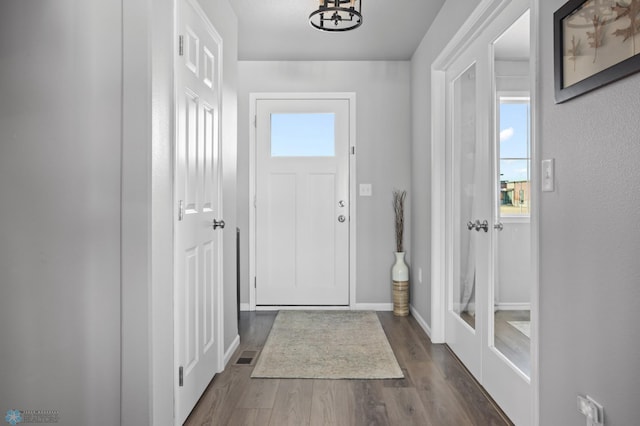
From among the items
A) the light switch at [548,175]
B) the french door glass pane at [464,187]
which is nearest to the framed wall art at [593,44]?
the light switch at [548,175]

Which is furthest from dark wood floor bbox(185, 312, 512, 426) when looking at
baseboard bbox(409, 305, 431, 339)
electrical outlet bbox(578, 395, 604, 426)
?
electrical outlet bbox(578, 395, 604, 426)

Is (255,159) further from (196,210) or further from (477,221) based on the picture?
(477,221)

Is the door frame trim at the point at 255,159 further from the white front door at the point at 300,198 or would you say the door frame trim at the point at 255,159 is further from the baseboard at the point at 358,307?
the baseboard at the point at 358,307

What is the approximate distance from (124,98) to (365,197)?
9.90 ft

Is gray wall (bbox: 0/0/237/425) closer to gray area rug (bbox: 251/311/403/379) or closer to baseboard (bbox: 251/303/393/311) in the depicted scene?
gray area rug (bbox: 251/311/403/379)

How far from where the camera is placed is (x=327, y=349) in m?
3.22

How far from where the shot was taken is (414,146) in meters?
4.25

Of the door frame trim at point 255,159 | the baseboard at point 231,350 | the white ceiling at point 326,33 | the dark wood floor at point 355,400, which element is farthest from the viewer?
the door frame trim at point 255,159

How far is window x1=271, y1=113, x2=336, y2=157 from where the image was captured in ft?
14.6

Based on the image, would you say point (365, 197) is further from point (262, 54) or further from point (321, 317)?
point (262, 54)

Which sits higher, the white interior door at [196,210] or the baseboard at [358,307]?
the white interior door at [196,210]

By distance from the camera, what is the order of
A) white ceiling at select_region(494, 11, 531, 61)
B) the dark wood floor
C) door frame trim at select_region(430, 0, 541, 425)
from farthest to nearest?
1. door frame trim at select_region(430, 0, 541, 425)
2. the dark wood floor
3. white ceiling at select_region(494, 11, 531, 61)

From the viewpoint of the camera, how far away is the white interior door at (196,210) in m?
2.08

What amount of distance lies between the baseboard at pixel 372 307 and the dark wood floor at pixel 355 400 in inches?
57.2
